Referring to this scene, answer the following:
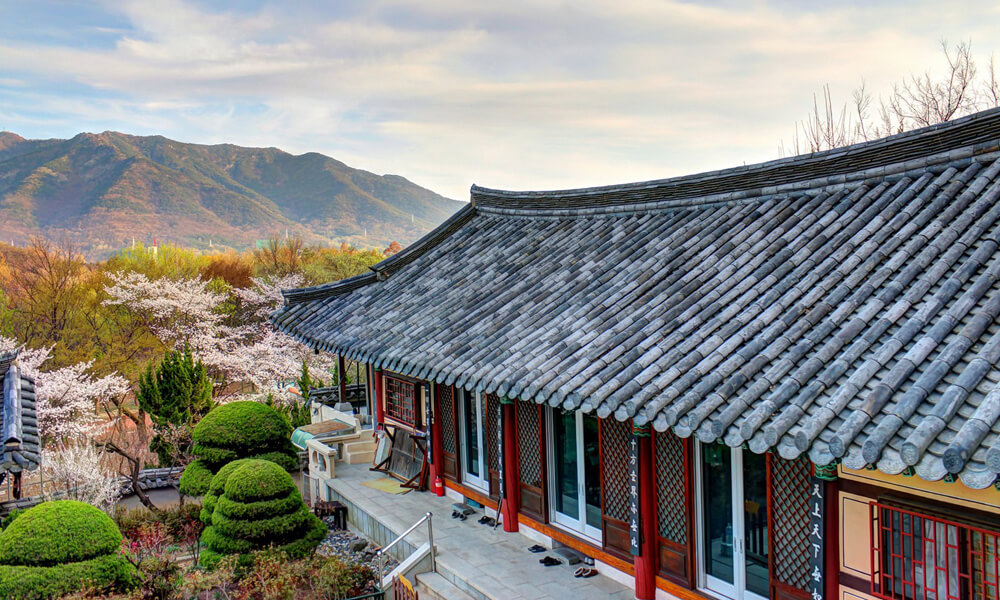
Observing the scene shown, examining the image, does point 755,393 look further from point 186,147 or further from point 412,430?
point 186,147

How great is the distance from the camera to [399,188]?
18800 cm

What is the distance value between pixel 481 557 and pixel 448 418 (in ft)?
11.0

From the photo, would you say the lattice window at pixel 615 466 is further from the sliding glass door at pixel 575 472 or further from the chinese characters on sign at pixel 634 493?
the chinese characters on sign at pixel 634 493

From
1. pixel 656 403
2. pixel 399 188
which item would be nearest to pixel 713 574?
pixel 656 403

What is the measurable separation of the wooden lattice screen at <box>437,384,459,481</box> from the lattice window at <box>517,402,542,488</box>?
2.03 m

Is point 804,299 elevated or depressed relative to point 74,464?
elevated

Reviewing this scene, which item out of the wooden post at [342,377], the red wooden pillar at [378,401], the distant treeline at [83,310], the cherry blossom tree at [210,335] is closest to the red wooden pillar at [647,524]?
the red wooden pillar at [378,401]

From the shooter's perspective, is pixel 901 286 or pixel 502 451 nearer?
pixel 901 286

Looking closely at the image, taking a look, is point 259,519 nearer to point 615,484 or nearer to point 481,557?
point 481,557

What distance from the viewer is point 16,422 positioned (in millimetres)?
10883

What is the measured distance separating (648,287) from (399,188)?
601 ft

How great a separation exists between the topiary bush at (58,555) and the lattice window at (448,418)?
5.24 metres

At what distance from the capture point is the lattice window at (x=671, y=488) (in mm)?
8062

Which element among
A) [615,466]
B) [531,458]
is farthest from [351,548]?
[615,466]
